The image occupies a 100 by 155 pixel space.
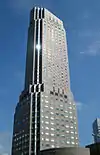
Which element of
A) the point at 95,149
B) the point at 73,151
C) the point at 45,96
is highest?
the point at 45,96

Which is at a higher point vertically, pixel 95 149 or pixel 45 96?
pixel 45 96

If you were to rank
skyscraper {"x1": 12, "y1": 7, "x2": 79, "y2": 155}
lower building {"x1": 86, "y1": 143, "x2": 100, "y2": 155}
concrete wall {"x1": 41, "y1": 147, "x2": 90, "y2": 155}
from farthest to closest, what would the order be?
skyscraper {"x1": 12, "y1": 7, "x2": 79, "y2": 155} → concrete wall {"x1": 41, "y1": 147, "x2": 90, "y2": 155} → lower building {"x1": 86, "y1": 143, "x2": 100, "y2": 155}

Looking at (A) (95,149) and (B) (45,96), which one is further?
(B) (45,96)

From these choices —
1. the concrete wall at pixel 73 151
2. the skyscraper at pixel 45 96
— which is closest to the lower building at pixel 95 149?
the concrete wall at pixel 73 151

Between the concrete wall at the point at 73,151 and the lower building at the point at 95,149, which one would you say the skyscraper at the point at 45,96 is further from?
the lower building at the point at 95,149

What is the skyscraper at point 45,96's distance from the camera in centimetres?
13050

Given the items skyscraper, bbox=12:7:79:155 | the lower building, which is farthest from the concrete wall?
skyscraper, bbox=12:7:79:155

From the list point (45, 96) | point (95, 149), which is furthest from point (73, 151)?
point (45, 96)

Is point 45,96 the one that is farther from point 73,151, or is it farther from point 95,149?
point 95,149

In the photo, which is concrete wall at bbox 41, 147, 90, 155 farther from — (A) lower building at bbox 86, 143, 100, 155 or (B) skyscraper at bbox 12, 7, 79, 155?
(B) skyscraper at bbox 12, 7, 79, 155

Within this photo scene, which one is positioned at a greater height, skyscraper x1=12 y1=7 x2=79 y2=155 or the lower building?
skyscraper x1=12 y1=7 x2=79 y2=155

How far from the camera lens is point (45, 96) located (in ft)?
471

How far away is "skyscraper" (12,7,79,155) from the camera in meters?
130

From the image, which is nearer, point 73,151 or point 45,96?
point 73,151
